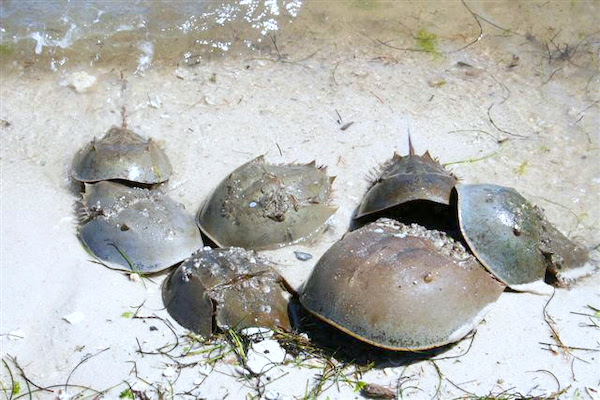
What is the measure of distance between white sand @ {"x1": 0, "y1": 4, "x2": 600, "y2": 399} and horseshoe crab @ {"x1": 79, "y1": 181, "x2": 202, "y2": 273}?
0.09 metres

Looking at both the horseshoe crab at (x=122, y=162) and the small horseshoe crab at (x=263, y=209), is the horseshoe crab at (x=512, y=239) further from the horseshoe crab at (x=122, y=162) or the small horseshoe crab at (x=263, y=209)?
the horseshoe crab at (x=122, y=162)

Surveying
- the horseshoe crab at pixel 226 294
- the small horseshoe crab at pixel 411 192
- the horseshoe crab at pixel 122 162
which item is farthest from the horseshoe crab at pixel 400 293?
the horseshoe crab at pixel 122 162

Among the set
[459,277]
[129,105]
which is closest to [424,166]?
[459,277]

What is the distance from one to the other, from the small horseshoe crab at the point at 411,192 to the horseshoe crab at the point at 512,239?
14 centimetres

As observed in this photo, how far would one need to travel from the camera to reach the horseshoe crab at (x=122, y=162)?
3.89m

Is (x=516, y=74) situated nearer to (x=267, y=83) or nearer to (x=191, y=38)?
(x=267, y=83)

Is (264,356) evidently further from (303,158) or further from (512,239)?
(303,158)

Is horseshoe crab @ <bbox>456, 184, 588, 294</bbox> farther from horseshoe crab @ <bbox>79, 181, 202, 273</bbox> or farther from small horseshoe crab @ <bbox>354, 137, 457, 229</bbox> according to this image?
horseshoe crab @ <bbox>79, 181, 202, 273</bbox>

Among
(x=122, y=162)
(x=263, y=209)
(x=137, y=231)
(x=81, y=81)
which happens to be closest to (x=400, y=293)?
(x=263, y=209)

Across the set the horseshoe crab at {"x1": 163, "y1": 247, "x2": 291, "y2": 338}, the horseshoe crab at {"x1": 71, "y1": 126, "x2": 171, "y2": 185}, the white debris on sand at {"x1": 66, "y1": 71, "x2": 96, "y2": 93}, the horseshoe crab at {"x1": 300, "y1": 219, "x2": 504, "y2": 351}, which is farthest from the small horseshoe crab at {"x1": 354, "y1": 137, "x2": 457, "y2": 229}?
the white debris on sand at {"x1": 66, "y1": 71, "x2": 96, "y2": 93}

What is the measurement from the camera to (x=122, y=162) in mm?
3908

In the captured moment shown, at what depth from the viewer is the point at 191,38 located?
5.16 m

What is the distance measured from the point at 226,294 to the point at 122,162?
1262 millimetres

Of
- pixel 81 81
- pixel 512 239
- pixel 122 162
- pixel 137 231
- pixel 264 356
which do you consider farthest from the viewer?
pixel 81 81
